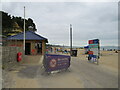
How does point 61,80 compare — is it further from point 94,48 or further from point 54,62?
point 94,48

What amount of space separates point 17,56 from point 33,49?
10.9 meters

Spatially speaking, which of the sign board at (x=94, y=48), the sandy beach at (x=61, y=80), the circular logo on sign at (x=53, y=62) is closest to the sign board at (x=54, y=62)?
the circular logo on sign at (x=53, y=62)

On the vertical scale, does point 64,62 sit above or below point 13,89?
above

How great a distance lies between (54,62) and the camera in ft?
23.9

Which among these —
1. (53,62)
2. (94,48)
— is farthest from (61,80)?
(94,48)

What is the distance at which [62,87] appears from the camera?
495 cm

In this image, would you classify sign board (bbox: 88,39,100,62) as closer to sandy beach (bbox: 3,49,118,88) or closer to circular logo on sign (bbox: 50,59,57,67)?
sandy beach (bbox: 3,49,118,88)

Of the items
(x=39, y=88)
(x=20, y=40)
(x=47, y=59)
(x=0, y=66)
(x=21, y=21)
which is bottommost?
(x=39, y=88)

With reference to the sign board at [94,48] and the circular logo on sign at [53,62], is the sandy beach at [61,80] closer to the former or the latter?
the circular logo on sign at [53,62]

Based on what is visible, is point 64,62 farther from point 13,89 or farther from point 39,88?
point 13,89

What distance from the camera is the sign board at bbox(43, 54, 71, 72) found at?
697 cm

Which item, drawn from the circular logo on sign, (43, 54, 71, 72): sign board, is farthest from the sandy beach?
the circular logo on sign

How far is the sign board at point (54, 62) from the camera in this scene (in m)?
6.97

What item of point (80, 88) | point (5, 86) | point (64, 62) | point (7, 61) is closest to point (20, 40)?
point (7, 61)
